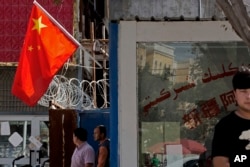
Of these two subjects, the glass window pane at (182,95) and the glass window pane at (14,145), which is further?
the glass window pane at (14,145)

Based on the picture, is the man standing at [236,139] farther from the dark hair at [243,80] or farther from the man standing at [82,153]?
the man standing at [82,153]

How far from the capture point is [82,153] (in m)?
10.9

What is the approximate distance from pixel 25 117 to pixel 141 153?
30.7 feet

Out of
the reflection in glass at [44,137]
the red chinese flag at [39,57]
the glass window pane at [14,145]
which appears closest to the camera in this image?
the red chinese flag at [39,57]

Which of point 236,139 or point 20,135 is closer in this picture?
point 236,139

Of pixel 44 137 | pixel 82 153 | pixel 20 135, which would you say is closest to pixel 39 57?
pixel 82 153

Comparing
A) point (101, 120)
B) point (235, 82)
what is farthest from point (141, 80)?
point (101, 120)

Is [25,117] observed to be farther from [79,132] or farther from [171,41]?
[171,41]

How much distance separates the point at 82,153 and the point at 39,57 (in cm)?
167

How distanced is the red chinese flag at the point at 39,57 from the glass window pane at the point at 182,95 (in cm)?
282

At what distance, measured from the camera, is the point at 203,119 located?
797cm

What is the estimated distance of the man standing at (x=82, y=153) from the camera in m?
10.8

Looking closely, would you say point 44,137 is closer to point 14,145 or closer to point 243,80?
point 14,145
